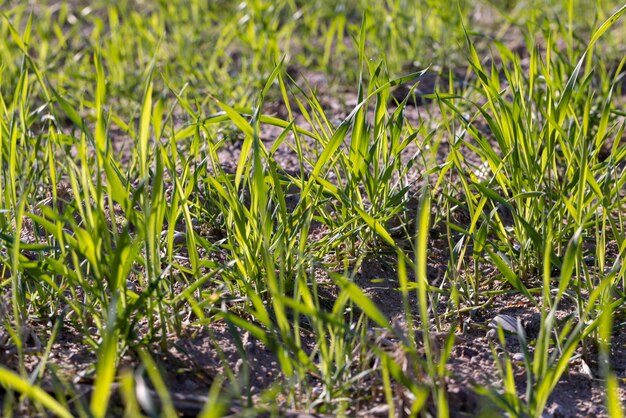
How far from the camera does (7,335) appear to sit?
1624 mm

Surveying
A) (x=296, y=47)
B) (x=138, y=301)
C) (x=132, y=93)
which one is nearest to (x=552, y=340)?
(x=138, y=301)

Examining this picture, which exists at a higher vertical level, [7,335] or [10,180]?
[10,180]

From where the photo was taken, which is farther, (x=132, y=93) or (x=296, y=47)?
(x=296, y=47)

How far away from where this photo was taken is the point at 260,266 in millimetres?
1834

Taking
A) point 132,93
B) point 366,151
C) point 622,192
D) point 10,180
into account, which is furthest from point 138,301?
point 132,93

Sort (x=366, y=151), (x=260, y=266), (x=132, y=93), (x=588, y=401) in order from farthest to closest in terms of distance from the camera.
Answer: (x=132, y=93) → (x=366, y=151) → (x=260, y=266) → (x=588, y=401)

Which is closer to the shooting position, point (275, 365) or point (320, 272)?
point (275, 365)

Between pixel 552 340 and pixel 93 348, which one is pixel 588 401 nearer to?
pixel 552 340

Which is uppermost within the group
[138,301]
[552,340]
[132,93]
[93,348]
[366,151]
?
[132,93]

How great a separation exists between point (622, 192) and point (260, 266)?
1.12 m

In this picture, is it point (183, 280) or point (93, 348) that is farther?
point (183, 280)

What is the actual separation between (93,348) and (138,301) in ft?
0.60

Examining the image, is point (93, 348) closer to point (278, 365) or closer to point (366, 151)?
point (278, 365)

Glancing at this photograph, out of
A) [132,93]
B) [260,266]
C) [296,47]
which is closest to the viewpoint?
[260,266]
